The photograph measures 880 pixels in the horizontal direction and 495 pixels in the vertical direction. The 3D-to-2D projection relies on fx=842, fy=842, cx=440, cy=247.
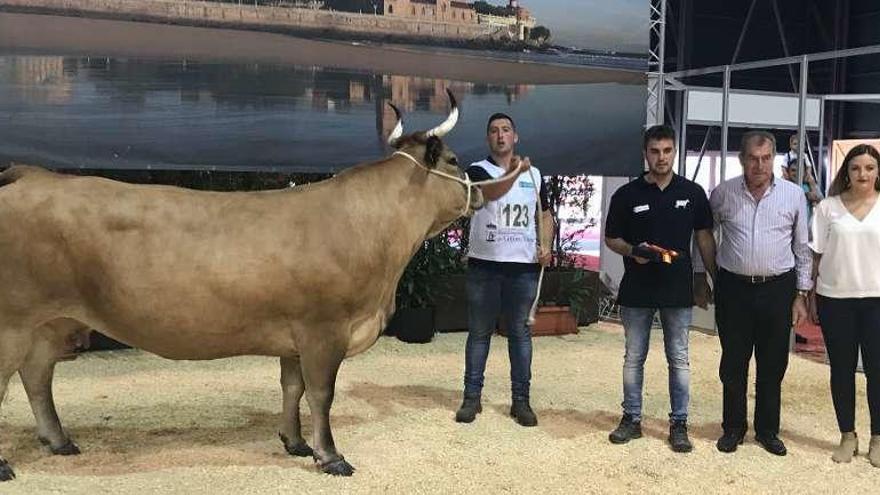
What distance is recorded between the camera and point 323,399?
3998mm

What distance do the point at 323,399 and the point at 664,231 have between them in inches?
76.2

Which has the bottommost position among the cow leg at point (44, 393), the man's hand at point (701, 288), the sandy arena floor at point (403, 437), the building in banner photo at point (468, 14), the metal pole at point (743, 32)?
the sandy arena floor at point (403, 437)

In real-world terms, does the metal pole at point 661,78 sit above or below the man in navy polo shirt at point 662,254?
above

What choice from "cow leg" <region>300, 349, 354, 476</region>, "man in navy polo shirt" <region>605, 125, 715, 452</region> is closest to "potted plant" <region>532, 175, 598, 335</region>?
"man in navy polo shirt" <region>605, 125, 715, 452</region>

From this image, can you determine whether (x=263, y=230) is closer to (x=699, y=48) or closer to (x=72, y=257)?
(x=72, y=257)

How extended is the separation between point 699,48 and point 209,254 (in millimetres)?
14402

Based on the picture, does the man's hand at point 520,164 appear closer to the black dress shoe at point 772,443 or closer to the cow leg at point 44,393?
the black dress shoe at point 772,443

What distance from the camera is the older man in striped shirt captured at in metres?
4.29

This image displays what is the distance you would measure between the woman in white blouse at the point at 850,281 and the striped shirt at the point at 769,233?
0.11 m

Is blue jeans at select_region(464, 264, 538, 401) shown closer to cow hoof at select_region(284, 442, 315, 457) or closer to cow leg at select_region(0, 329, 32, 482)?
cow hoof at select_region(284, 442, 315, 457)

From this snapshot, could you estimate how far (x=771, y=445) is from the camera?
14.9 feet

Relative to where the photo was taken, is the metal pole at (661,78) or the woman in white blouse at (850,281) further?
the metal pole at (661,78)

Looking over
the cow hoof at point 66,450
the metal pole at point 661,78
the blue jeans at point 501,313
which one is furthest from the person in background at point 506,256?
the metal pole at point 661,78

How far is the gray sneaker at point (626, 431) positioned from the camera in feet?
15.2
